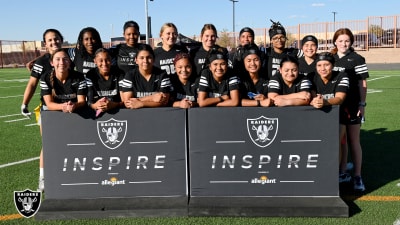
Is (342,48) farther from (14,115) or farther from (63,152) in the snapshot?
(14,115)

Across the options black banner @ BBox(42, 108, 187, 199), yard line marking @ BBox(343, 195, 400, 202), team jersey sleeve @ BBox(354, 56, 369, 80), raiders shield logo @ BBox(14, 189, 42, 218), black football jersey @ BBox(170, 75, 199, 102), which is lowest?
yard line marking @ BBox(343, 195, 400, 202)

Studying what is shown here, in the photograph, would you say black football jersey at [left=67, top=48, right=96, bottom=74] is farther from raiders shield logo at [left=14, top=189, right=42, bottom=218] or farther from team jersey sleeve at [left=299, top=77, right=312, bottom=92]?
team jersey sleeve at [left=299, top=77, right=312, bottom=92]

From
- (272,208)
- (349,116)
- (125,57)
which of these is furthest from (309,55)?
(125,57)

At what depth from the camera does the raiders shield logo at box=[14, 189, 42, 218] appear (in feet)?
12.9

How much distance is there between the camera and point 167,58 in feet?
17.3

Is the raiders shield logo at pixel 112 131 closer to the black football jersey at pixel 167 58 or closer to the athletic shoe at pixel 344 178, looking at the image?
the black football jersey at pixel 167 58

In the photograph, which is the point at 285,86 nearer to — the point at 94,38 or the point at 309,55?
the point at 309,55

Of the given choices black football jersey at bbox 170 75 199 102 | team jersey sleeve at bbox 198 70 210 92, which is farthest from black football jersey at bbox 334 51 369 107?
black football jersey at bbox 170 75 199 102

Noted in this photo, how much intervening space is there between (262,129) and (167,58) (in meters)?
1.81

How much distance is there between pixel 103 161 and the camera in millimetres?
4152

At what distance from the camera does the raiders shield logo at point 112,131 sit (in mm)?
4086

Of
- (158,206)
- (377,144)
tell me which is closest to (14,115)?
(158,206)

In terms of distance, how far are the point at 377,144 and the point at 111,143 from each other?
4.52 metres

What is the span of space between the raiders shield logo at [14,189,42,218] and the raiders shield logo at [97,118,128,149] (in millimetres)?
819
